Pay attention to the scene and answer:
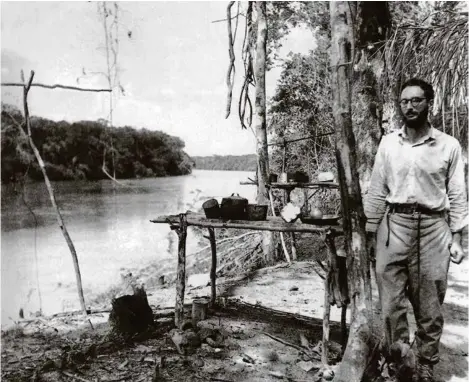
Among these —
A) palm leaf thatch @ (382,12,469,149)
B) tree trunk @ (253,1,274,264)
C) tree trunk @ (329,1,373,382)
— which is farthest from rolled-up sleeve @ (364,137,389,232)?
tree trunk @ (253,1,274,264)

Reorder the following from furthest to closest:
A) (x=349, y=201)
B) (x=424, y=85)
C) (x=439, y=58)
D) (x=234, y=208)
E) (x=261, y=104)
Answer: (x=261, y=104)
(x=234, y=208)
(x=439, y=58)
(x=349, y=201)
(x=424, y=85)

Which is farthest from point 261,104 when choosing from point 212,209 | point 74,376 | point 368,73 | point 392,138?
point 74,376

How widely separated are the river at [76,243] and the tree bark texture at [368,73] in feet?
7.93

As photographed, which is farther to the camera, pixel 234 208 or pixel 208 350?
pixel 234 208

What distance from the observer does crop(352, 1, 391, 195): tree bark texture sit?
4391 millimetres

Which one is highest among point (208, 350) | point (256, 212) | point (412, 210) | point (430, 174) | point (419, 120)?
point (419, 120)

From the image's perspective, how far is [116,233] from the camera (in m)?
19.6

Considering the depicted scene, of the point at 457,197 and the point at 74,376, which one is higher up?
the point at 457,197

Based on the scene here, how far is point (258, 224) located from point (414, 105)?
171 cm

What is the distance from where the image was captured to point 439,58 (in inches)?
135

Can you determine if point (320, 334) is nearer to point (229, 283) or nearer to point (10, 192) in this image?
point (229, 283)

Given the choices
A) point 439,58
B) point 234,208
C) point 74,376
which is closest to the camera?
point 74,376

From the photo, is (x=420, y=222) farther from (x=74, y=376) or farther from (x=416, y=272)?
(x=74, y=376)

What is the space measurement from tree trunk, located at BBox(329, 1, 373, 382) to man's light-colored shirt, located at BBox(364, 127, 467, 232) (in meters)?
0.26
